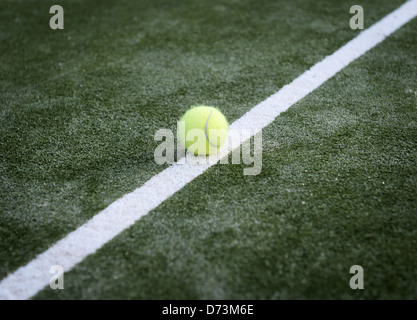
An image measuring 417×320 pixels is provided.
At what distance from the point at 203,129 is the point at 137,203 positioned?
0.66 m

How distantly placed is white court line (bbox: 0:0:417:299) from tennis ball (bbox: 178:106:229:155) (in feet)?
0.52

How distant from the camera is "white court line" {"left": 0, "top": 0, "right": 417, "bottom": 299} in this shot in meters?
1.95

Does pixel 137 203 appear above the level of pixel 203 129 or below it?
below

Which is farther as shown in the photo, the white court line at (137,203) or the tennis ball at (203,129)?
the tennis ball at (203,129)

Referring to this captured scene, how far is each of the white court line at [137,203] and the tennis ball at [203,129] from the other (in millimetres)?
159

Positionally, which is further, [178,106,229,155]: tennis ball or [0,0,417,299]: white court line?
[178,106,229,155]: tennis ball

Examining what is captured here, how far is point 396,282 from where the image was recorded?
5.96ft

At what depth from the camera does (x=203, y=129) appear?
239cm

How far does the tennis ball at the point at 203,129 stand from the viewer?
7.77 feet

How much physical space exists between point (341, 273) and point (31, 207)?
1.95 meters

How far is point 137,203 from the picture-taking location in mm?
2318

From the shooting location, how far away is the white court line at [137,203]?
195 cm
